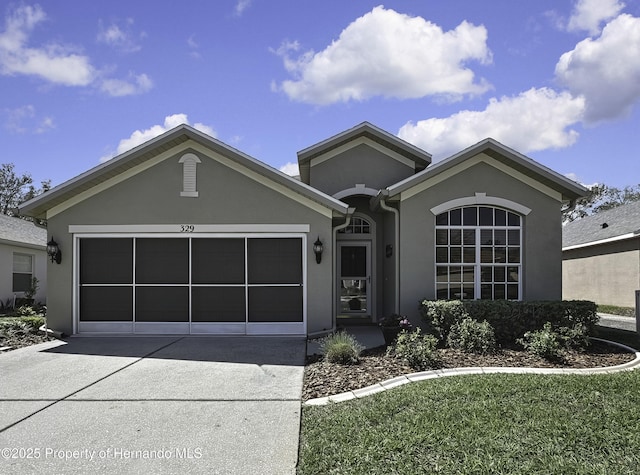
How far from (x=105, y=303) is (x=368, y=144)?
8.24 meters

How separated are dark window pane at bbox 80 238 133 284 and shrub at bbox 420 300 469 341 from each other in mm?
7196

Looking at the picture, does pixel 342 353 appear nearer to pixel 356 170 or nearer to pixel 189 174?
pixel 189 174

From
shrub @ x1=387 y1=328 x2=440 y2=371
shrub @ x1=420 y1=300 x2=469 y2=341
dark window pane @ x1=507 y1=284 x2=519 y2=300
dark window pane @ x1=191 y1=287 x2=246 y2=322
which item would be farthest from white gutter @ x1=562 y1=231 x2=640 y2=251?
dark window pane @ x1=191 y1=287 x2=246 y2=322

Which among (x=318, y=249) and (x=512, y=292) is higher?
(x=318, y=249)

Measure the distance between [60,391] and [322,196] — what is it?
6.38 m

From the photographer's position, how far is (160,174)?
11.4 metres

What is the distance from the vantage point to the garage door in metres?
11.5

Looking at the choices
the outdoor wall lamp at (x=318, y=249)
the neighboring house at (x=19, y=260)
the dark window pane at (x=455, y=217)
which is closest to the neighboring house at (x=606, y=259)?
the dark window pane at (x=455, y=217)

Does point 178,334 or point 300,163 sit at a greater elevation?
point 300,163

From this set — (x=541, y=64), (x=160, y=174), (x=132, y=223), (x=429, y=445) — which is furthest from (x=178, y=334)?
(x=541, y=64)

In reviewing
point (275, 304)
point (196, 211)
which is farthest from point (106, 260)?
point (275, 304)

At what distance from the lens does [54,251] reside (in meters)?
11.4

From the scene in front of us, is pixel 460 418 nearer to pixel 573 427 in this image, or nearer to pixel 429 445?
pixel 429 445

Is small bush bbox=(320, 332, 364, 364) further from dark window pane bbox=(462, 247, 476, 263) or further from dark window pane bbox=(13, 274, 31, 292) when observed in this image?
dark window pane bbox=(13, 274, 31, 292)
